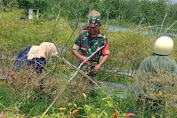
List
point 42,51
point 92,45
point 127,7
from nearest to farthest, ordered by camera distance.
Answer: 1. point 42,51
2. point 92,45
3. point 127,7

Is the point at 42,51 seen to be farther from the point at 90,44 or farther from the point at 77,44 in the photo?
the point at 90,44

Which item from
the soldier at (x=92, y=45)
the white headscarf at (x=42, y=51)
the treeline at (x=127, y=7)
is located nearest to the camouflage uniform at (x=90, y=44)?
the soldier at (x=92, y=45)

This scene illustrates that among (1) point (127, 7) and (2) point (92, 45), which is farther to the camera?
(1) point (127, 7)

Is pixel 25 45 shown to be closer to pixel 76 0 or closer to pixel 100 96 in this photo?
pixel 100 96

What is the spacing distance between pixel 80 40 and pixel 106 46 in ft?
1.37

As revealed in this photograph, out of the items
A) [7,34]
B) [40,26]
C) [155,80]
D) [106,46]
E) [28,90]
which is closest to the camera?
[155,80]

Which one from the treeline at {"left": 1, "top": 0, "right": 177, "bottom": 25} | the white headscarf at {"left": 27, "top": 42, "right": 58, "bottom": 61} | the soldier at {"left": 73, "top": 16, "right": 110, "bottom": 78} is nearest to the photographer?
the white headscarf at {"left": 27, "top": 42, "right": 58, "bottom": 61}

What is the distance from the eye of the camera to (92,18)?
343 cm

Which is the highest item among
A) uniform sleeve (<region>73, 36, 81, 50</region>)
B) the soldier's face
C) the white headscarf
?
the soldier's face

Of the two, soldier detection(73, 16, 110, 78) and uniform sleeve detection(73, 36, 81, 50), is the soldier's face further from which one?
uniform sleeve detection(73, 36, 81, 50)

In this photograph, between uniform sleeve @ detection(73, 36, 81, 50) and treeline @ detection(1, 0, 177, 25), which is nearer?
uniform sleeve @ detection(73, 36, 81, 50)

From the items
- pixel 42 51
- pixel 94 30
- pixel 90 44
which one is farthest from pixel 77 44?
pixel 42 51

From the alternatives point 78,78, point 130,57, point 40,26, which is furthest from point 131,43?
point 78,78

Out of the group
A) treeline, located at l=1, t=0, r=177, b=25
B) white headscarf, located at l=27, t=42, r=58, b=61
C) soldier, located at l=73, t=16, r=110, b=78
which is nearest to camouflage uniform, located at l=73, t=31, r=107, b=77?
soldier, located at l=73, t=16, r=110, b=78
